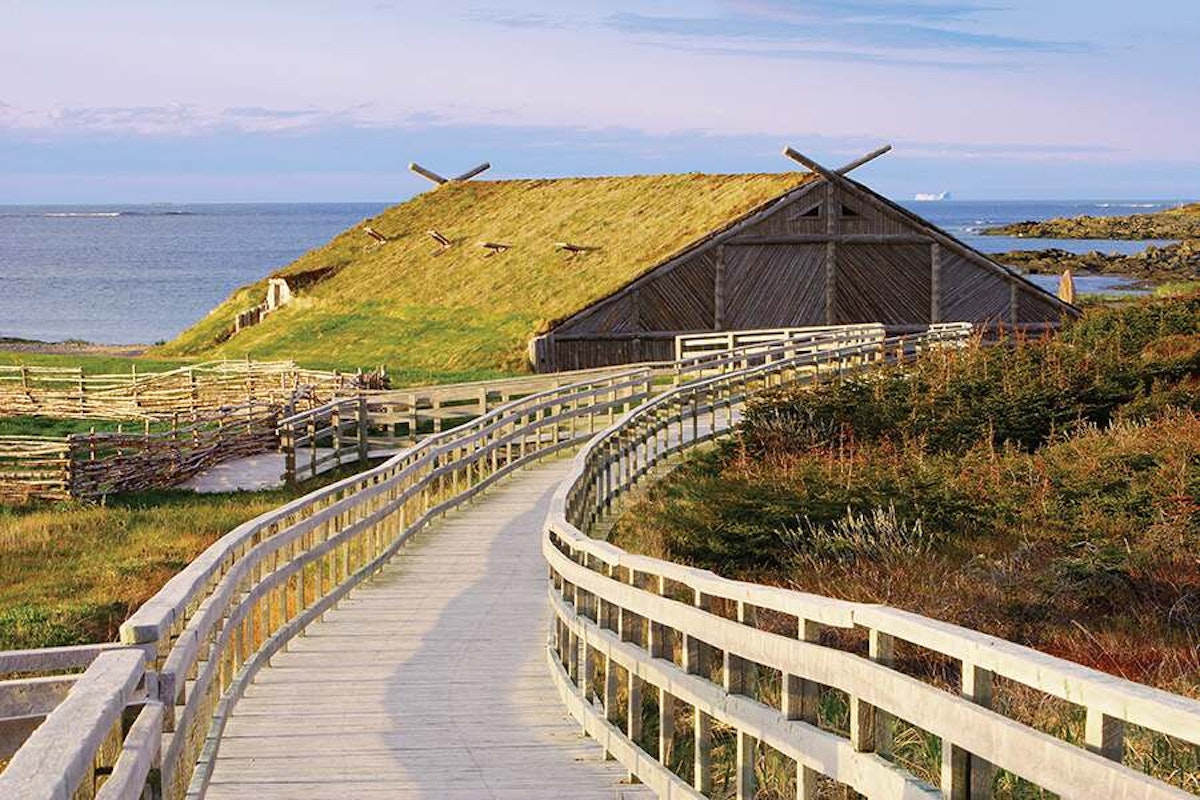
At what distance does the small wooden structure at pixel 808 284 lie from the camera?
1923 inches

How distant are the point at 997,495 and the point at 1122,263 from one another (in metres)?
122

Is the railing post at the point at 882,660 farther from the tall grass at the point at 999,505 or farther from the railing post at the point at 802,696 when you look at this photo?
the tall grass at the point at 999,505

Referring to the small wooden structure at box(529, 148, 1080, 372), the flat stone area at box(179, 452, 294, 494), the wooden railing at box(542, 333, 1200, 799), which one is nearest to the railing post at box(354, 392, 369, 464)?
the flat stone area at box(179, 452, 294, 494)

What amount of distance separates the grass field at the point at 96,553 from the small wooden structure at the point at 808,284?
16472 mm

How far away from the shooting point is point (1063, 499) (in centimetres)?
2177

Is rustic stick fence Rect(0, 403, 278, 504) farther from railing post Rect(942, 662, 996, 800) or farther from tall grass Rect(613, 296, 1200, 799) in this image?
railing post Rect(942, 662, 996, 800)

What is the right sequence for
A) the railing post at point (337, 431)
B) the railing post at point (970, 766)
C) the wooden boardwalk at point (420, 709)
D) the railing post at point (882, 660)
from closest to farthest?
the railing post at point (970, 766) → the railing post at point (882, 660) → the wooden boardwalk at point (420, 709) → the railing post at point (337, 431)

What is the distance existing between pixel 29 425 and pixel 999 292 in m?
26.3

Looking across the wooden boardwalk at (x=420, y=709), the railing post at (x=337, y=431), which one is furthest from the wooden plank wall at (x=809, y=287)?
the wooden boardwalk at (x=420, y=709)

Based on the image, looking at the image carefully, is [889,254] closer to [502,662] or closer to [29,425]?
[29,425]

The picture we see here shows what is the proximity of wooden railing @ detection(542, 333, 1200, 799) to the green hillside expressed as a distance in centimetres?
3728

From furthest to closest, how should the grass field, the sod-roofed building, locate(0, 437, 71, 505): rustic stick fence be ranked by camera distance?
the sod-roofed building
locate(0, 437, 71, 505): rustic stick fence
the grass field

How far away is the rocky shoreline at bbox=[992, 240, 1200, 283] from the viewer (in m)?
130

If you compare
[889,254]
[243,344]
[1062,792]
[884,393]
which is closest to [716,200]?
[889,254]
